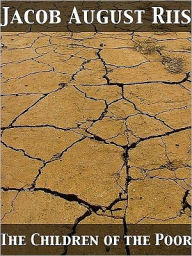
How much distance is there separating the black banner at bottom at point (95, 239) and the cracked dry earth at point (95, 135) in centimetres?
6

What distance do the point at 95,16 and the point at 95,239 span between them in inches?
168

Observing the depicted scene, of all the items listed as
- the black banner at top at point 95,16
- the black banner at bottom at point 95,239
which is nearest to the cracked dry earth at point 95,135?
the black banner at bottom at point 95,239

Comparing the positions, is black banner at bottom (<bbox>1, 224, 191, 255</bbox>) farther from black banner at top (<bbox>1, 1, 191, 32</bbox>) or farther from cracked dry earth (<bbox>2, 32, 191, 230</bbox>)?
black banner at top (<bbox>1, 1, 191, 32</bbox>)

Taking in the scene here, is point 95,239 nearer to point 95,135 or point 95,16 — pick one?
point 95,135

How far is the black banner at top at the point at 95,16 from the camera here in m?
5.05

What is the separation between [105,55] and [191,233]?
102 inches

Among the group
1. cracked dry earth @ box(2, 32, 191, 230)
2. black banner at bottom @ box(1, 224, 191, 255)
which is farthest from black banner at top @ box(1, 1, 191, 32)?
black banner at bottom @ box(1, 224, 191, 255)

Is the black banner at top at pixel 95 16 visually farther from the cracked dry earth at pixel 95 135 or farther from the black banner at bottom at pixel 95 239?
the black banner at bottom at pixel 95 239

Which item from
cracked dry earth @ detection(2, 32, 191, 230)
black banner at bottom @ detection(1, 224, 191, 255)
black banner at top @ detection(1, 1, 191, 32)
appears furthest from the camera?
black banner at top @ detection(1, 1, 191, 32)

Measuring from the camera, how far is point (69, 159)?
8.54 feet

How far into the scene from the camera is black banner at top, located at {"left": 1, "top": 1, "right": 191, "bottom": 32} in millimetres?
5051

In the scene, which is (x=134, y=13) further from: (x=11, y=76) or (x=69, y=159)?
(x=69, y=159)

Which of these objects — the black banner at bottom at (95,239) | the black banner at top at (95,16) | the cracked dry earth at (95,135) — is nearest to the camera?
the black banner at bottom at (95,239)

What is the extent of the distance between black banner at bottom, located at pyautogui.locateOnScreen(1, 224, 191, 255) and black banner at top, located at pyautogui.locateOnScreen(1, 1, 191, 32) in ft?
11.4
